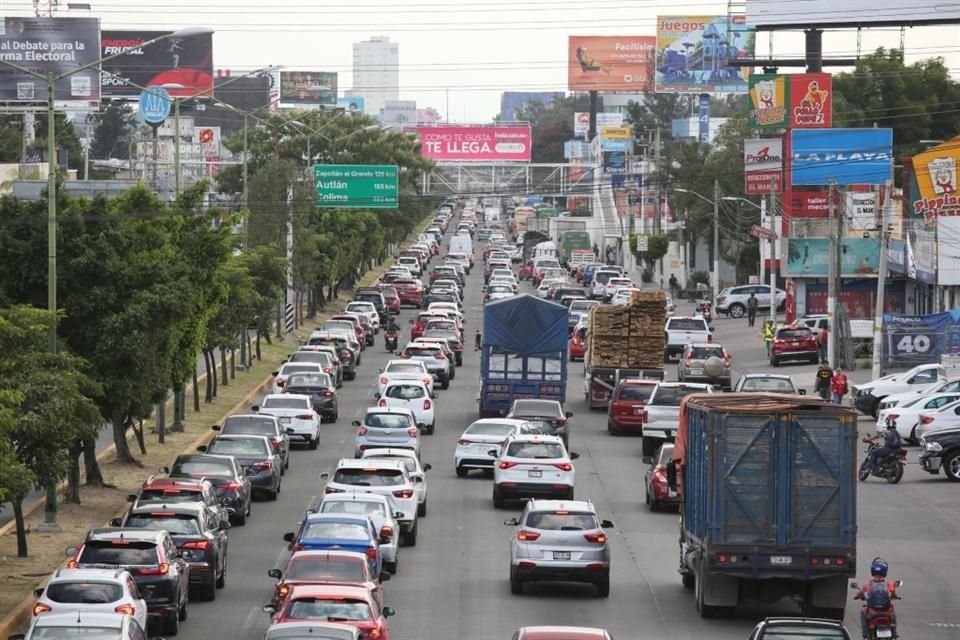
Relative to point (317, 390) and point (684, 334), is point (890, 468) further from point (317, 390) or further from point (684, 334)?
point (684, 334)

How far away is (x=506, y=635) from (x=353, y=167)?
166ft

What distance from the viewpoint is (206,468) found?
33719 millimetres

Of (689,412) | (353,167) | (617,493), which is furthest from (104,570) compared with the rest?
(353,167)

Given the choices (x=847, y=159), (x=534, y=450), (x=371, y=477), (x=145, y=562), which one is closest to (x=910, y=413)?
(x=534, y=450)

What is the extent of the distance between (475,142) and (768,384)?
354 feet

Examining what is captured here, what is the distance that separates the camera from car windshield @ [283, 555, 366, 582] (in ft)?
76.0

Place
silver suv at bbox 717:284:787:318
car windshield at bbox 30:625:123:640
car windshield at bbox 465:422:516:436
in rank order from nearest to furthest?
car windshield at bbox 30:625:123:640 → car windshield at bbox 465:422:516:436 → silver suv at bbox 717:284:787:318

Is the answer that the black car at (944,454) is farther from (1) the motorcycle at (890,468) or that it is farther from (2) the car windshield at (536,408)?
(2) the car windshield at (536,408)

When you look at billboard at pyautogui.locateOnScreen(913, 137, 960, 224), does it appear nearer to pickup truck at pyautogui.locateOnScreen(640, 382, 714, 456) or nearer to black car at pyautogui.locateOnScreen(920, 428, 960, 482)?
pickup truck at pyautogui.locateOnScreen(640, 382, 714, 456)

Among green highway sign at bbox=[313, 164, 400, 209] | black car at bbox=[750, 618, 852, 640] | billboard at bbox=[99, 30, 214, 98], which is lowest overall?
black car at bbox=[750, 618, 852, 640]

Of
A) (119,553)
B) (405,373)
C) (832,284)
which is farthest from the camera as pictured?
(832,284)

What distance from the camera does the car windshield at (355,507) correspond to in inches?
1121

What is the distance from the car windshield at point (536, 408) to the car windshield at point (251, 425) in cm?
664

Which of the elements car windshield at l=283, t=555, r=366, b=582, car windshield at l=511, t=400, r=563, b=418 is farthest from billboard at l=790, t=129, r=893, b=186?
car windshield at l=283, t=555, r=366, b=582
